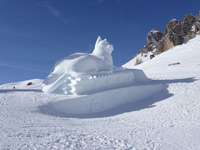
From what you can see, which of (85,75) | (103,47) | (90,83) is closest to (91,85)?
(90,83)

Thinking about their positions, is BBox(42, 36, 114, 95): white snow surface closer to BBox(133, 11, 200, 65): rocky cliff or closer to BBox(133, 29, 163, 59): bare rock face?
BBox(133, 11, 200, 65): rocky cliff

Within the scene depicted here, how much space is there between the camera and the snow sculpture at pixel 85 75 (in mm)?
9352

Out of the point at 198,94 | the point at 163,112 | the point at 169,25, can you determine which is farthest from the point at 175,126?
the point at 169,25

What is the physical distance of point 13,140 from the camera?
12.7 ft

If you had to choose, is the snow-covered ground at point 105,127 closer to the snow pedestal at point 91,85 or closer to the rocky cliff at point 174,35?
the snow pedestal at point 91,85

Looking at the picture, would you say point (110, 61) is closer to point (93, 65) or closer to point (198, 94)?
point (93, 65)

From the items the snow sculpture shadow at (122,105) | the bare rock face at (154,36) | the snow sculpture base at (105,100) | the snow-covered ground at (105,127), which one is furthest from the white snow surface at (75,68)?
the bare rock face at (154,36)

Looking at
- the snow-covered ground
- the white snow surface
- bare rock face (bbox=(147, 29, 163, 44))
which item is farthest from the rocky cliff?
the snow-covered ground

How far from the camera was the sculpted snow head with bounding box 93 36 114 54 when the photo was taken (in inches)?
456

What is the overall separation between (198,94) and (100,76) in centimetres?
551

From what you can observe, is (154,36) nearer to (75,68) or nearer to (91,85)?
(75,68)

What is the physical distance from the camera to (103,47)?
38.1 feet

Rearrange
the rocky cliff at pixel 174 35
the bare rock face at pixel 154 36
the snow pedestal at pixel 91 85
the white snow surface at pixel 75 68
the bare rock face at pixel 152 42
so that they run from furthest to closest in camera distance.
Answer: the bare rock face at pixel 154 36 < the bare rock face at pixel 152 42 < the rocky cliff at pixel 174 35 < the white snow surface at pixel 75 68 < the snow pedestal at pixel 91 85

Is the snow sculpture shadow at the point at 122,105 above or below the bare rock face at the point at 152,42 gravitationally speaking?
below
